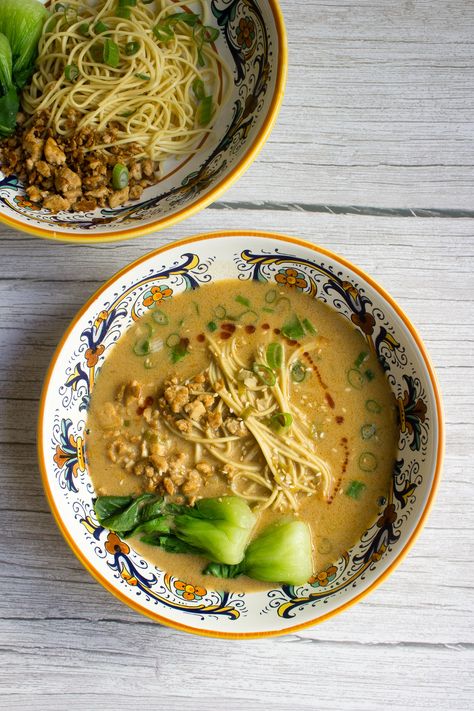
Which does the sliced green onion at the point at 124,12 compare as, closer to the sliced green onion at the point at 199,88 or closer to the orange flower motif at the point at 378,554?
the sliced green onion at the point at 199,88

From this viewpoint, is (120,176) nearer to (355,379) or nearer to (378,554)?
(355,379)

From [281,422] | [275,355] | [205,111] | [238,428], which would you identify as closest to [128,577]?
[238,428]

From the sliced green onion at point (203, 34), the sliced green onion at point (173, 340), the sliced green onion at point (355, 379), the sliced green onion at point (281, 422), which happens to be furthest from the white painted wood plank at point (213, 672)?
the sliced green onion at point (203, 34)

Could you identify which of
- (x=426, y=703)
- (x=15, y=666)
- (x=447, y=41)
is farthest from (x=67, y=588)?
(x=447, y=41)

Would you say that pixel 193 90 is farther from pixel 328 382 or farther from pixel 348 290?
pixel 328 382

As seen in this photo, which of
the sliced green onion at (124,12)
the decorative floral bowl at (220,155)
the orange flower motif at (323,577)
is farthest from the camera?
the sliced green onion at (124,12)

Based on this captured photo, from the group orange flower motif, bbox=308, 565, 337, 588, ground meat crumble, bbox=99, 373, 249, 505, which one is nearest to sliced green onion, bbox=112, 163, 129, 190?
ground meat crumble, bbox=99, 373, 249, 505

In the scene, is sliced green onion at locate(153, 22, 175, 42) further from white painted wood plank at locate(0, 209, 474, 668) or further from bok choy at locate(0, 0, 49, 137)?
white painted wood plank at locate(0, 209, 474, 668)
